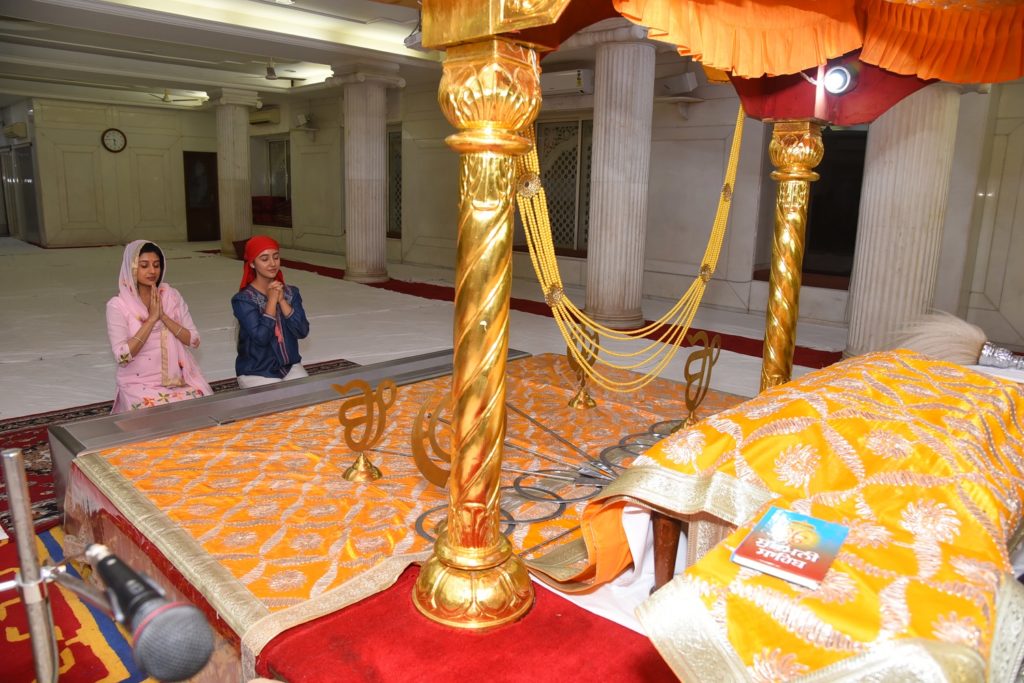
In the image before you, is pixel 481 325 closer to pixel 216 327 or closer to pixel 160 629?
pixel 160 629

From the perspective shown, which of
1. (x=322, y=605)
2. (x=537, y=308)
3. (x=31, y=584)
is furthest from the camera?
(x=537, y=308)

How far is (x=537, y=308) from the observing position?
354 inches

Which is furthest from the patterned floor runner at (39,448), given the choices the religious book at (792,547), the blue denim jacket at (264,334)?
the religious book at (792,547)

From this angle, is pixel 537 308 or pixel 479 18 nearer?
pixel 479 18

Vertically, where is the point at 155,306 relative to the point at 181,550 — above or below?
above

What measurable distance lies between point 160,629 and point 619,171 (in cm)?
715

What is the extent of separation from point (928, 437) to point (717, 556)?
29.0 inches

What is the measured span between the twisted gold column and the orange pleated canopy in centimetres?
120

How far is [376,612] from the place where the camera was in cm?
201

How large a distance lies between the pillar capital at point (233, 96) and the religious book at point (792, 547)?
13616mm

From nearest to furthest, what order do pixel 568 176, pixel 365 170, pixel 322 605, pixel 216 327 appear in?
pixel 322 605 → pixel 216 327 → pixel 568 176 → pixel 365 170

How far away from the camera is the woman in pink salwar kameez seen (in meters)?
3.59

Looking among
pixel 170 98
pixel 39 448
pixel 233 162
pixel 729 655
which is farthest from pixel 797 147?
pixel 170 98

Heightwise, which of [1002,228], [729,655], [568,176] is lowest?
[729,655]
